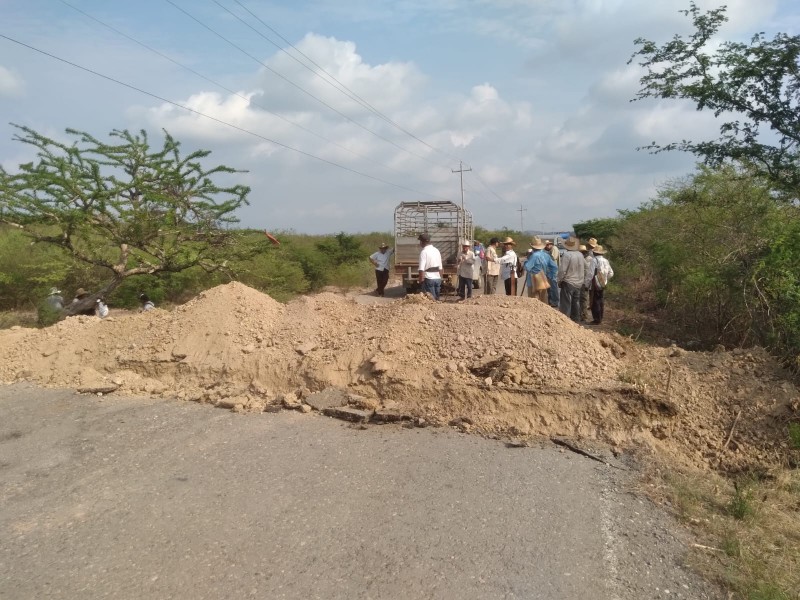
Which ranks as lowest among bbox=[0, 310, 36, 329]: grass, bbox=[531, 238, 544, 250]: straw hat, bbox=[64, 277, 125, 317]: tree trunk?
bbox=[0, 310, 36, 329]: grass

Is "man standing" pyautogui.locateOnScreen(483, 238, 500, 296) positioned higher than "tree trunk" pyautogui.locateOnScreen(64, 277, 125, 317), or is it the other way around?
"man standing" pyautogui.locateOnScreen(483, 238, 500, 296)

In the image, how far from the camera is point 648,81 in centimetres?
1097

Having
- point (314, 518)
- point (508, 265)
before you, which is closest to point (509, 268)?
point (508, 265)

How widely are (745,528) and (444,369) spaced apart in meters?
3.01

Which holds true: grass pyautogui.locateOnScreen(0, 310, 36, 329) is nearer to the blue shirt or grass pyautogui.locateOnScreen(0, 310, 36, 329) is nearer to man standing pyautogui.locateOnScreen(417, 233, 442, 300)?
man standing pyautogui.locateOnScreen(417, 233, 442, 300)

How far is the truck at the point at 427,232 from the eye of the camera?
60.1ft

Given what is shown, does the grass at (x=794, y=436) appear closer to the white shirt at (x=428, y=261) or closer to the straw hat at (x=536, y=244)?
the white shirt at (x=428, y=261)

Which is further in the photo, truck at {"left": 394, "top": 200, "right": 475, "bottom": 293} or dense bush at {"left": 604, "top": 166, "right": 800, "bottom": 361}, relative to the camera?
truck at {"left": 394, "top": 200, "right": 475, "bottom": 293}

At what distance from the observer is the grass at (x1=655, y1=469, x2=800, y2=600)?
3432mm

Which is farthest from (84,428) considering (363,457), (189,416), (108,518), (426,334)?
(426,334)

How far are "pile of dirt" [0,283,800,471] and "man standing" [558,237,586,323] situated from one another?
3048 millimetres

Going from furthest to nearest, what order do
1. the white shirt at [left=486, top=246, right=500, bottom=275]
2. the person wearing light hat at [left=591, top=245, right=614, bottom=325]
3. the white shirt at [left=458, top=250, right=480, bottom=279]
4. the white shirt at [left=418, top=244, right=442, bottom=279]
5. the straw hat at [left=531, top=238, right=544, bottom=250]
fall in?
the white shirt at [left=486, top=246, right=500, bottom=275] → the white shirt at [left=458, top=250, right=480, bottom=279] → the person wearing light hat at [left=591, top=245, right=614, bottom=325] → the straw hat at [left=531, top=238, right=544, bottom=250] → the white shirt at [left=418, top=244, right=442, bottom=279]

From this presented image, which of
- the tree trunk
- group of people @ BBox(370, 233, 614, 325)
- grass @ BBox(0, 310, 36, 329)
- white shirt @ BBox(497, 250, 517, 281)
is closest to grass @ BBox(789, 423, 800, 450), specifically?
group of people @ BBox(370, 233, 614, 325)

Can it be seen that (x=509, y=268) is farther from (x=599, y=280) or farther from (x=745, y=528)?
(x=745, y=528)
